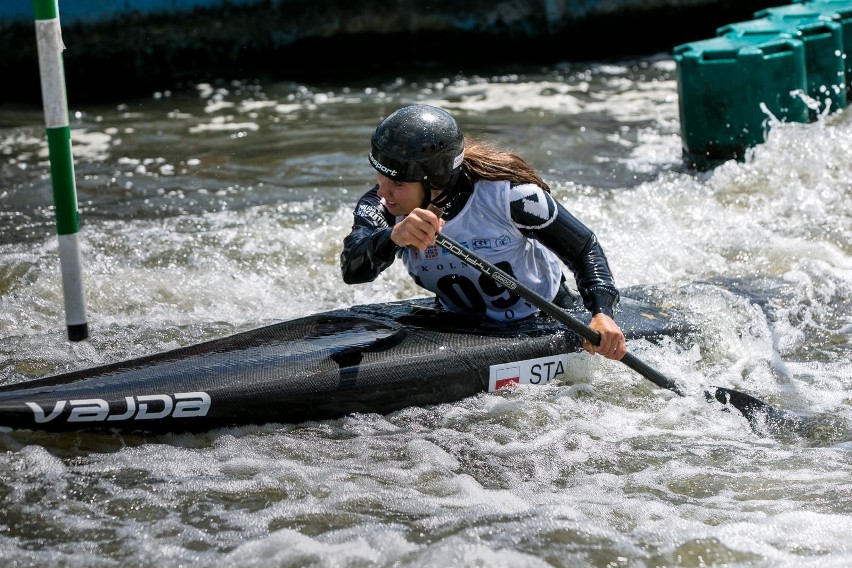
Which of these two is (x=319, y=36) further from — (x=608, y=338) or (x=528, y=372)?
(x=608, y=338)

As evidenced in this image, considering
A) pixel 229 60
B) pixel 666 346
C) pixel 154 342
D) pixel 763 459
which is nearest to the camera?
pixel 763 459

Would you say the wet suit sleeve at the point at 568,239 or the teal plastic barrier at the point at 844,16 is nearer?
the wet suit sleeve at the point at 568,239

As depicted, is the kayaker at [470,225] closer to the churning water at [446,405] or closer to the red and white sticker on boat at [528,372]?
the red and white sticker on boat at [528,372]

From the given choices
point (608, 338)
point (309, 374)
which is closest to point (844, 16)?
point (608, 338)

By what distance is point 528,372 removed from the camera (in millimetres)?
4098

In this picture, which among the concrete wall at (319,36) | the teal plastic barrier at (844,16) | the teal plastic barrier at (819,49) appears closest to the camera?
the teal plastic barrier at (819,49)

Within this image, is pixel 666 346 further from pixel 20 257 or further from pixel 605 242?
pixel 20 257

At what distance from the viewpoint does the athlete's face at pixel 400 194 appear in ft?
12.4

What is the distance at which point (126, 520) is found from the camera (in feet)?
10.6

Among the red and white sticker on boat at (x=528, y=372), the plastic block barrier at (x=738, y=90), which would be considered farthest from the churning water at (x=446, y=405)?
the plastic block barrier at (x=738, y=90)

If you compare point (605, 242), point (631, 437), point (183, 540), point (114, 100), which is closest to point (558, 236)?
point (631, 437)

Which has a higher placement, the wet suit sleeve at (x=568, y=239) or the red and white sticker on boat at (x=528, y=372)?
the wet suit sleeve at (x=568, y=239)

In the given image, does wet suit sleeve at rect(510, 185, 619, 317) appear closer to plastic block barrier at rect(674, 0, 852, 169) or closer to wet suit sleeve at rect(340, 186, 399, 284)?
wet suit sleeve at rect(340, 186, 399, 284)

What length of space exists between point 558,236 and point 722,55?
4209mm
